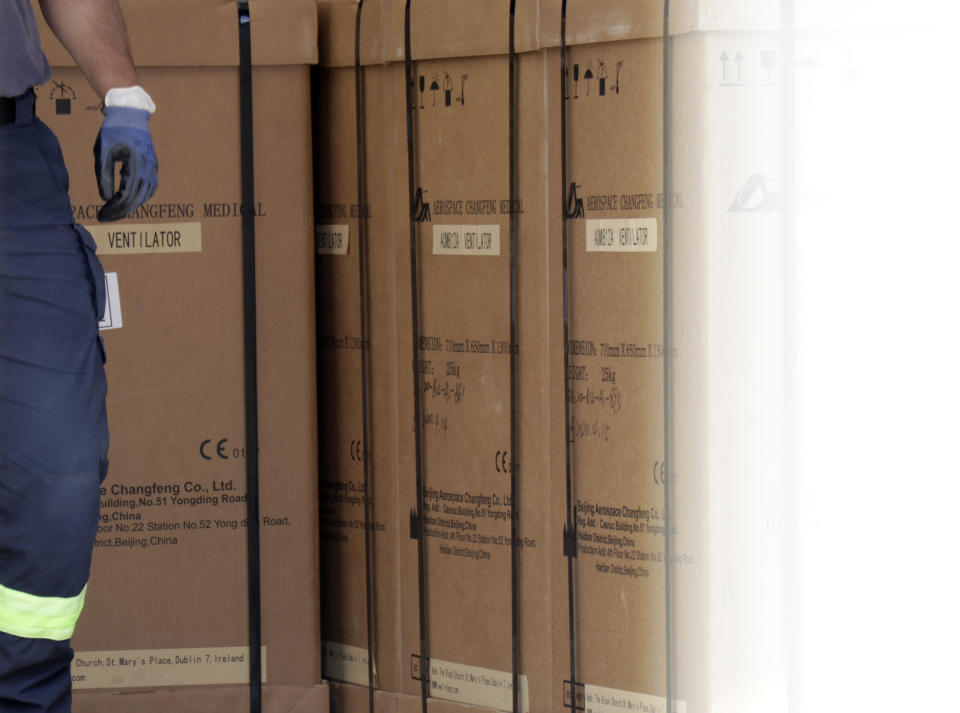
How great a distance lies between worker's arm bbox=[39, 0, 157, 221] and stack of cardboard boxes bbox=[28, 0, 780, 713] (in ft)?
1.18

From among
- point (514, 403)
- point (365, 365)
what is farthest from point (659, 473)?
point (365, 365)

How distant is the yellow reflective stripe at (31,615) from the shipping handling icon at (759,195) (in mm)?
1022

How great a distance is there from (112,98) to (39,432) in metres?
0.46

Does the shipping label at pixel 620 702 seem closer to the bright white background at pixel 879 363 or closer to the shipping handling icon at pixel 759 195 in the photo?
the bright white background at pixel 879 363

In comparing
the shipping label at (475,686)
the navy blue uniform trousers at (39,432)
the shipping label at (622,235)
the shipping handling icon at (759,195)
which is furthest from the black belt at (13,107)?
the shipping label at (475,686)

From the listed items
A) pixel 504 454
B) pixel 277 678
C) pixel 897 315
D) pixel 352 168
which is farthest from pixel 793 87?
pixel 277 678

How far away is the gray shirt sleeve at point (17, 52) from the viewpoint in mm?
1562

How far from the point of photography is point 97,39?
5.64ft

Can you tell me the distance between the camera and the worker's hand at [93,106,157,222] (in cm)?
165

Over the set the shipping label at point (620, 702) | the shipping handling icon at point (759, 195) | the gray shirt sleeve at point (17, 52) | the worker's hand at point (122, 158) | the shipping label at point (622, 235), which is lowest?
the shipping label at point (620, 702)

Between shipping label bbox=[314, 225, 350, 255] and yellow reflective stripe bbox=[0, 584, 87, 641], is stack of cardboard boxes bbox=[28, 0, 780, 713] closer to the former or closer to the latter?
shipping label bbox=[314, 225, 350, 255]

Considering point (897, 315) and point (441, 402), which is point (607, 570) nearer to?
point (441, 402)

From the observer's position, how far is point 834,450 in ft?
4.32

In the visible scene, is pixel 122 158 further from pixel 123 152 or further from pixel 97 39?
pixel 97 39
